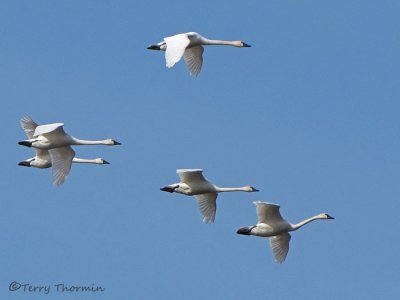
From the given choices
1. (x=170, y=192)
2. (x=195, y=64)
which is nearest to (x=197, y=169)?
(x=170, y=192)

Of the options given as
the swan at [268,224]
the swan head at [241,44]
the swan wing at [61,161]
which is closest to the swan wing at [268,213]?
the swan at [268,224]

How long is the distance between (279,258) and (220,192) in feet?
9.28

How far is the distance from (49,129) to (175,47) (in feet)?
14.7

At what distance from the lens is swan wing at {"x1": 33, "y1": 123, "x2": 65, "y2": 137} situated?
48.3m

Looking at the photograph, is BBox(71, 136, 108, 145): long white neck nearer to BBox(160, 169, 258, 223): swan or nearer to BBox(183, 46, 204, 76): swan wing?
BBox(160, 169, 258, 223): swan

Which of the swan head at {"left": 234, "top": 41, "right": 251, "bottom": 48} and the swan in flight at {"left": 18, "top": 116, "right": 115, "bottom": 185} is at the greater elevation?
the swan head at {"left": 234, "top": 41, "right": 251, "bottom": 48}

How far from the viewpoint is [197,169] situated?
165 feet

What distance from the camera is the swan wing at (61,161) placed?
51625 millimetres

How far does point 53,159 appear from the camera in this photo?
171ft

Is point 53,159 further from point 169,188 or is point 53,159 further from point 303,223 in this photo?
point 303,223

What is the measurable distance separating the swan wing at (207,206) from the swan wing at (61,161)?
431 cm

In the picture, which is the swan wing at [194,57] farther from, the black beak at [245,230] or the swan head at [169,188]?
the black beak at [245,230]

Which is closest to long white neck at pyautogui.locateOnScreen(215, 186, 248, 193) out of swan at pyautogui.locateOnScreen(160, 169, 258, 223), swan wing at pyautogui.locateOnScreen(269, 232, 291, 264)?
swan at pyautogui.locateOnScreen(160, 169, 258, 223)

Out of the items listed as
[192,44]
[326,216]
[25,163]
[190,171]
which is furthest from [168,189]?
[25,163]
